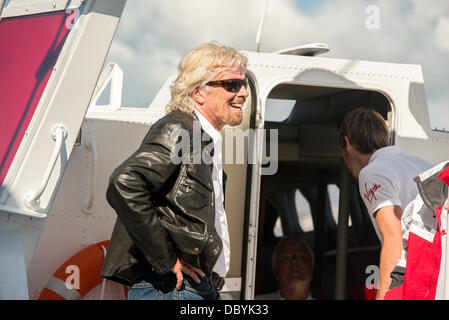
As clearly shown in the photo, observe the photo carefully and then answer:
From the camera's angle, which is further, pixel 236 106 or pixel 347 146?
pixel 347 146

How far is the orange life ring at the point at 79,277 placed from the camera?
3500mm

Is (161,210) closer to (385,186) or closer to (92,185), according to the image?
(385,186)

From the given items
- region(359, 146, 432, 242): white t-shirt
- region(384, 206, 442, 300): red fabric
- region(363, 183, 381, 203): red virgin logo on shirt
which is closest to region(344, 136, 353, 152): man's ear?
region(359, 146, 432, 242): white t-shirt

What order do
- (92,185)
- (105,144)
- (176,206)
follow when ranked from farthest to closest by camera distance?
(105,144)
(92,185)
(176,206)

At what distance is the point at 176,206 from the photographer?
217 centimetres

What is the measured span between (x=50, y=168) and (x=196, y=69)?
74 cm

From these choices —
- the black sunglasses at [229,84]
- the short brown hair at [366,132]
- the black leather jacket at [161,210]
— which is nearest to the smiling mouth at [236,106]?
the black sunglasses at [229,84]

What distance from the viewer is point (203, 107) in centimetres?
249

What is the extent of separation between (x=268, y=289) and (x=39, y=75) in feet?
16.2

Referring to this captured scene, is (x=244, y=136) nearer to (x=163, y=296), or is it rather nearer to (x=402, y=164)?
(x=402, y=164)

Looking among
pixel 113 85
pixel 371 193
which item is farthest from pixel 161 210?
pixel 113 85

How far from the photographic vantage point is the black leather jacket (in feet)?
6.87

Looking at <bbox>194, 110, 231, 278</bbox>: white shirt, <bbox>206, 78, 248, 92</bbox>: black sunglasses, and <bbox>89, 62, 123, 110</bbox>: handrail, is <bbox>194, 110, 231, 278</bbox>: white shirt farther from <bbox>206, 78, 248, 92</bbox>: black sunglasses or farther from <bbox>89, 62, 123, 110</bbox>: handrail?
<bbox>89, 62, 123, 110</bbox>: handrail

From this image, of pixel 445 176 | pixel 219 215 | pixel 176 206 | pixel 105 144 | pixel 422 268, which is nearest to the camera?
pixel 445 176
